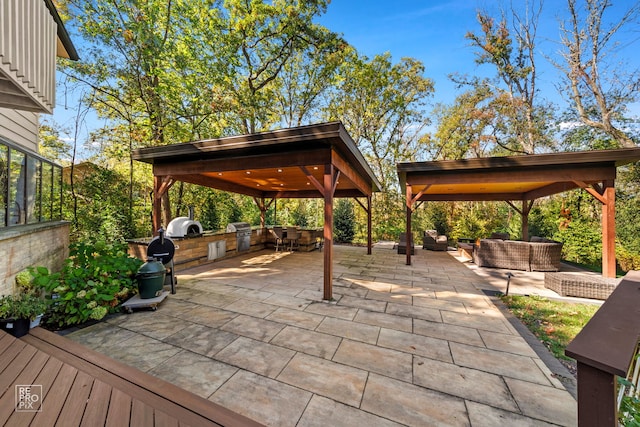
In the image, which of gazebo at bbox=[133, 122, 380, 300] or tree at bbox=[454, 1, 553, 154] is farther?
tree at bbox=[454, 1, 553, 154]

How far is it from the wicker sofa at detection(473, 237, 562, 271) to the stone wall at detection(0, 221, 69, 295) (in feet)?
30.9

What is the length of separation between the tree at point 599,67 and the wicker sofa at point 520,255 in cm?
833

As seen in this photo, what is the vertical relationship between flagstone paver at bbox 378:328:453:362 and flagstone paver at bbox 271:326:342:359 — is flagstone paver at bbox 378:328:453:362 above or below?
below

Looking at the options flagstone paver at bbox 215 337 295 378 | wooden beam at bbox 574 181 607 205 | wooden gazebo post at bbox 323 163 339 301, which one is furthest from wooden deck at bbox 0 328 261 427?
wooden beam at bbox 574 181 607 205

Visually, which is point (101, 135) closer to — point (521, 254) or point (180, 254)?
point (180, 254)

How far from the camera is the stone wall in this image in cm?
287

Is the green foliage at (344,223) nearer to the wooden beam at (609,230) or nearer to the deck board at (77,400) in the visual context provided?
the wooden beam at (609,230)

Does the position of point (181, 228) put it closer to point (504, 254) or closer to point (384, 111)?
point (504, 254)

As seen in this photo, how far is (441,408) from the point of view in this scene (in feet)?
6.01

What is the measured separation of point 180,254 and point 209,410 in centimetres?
531

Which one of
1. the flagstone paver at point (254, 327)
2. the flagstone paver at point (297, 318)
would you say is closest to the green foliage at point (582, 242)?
the flagstone paver at point (297, 318)

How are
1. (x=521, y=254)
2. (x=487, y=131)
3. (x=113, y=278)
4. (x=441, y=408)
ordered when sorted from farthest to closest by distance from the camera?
(x=487, y=131)
(x=521, y=254)
(x=113, y=278)
(x=441, y=408)

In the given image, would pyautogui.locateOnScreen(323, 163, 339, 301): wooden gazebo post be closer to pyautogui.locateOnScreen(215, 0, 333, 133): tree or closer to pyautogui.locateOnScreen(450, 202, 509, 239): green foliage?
pyautogui.locateOnScreen(215, 0, 333, 133): tree

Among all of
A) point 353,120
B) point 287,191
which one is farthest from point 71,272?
point 353,120
